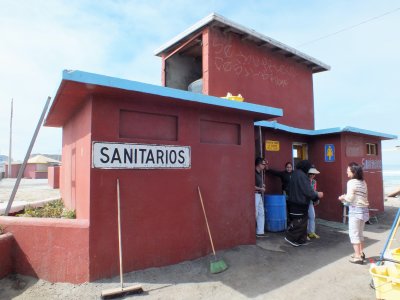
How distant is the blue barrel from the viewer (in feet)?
23.2

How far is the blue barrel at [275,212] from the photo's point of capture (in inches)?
279

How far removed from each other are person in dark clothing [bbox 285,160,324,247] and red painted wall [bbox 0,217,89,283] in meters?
4.29

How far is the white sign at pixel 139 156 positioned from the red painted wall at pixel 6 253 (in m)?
1.86

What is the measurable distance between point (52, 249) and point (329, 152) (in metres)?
7.86

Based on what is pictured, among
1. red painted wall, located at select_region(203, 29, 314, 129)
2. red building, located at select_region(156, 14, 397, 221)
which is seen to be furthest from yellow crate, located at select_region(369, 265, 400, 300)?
red painted wall, located at select_region(203, 29, 314, 129)

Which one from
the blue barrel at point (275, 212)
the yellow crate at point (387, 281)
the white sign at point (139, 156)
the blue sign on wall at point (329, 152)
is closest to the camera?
the yellow crate at point (387, 281)

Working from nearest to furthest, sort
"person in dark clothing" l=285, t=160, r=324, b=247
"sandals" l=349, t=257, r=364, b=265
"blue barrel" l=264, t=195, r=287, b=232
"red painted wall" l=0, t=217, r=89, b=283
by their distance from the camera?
"red painted wall" l=0, t=217, r=89, b=283, "sandals" l=349, t=257, r=364, b=265, "person in dark clothing" l=285, t=160, r=324, b=247, "blue barrel" l=264, t=195, r=287, b=232

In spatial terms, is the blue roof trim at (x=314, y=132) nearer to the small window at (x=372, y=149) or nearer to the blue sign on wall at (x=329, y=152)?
the blue sign on wall at (x=329, y=152)

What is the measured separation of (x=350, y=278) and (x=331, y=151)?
16.3 feet

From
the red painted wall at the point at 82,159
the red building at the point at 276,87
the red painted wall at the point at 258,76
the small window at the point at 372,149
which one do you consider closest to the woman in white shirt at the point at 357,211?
the red building at the point at 276,87

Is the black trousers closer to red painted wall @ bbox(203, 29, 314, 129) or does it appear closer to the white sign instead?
the white sign

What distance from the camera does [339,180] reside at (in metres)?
8.67

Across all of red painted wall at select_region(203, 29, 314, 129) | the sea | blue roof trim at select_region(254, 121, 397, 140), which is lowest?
the sea

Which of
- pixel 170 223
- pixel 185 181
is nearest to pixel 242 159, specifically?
pixel 185 181
